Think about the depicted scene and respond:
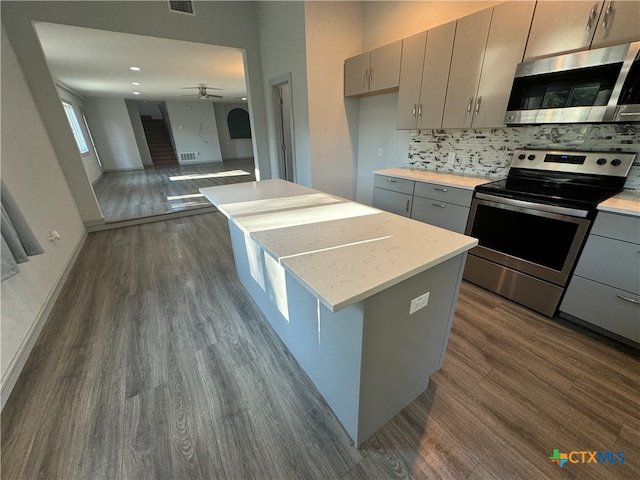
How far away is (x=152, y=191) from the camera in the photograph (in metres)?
5.94

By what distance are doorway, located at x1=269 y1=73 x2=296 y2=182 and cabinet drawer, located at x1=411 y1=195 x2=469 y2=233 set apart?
2075 mm

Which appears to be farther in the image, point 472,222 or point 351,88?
point 351,88

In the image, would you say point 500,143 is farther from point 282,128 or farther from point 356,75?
point 282,128

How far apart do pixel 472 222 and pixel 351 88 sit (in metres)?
2.32

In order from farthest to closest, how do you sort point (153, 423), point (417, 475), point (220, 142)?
1. point (220, 142)
2. point (153, 423)
3. point (417, 475)

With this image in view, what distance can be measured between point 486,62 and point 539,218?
1.34 m

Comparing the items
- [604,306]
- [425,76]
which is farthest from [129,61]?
[604,306]

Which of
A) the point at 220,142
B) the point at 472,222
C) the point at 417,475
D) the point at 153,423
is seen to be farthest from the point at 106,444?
the point at 220,142

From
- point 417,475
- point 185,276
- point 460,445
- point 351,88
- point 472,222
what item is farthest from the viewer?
point 351,88

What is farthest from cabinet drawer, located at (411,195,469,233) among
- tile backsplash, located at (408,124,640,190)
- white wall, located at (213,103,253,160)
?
white wall, located at (213,103,253,160)

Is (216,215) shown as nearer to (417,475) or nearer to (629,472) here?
(417,475)

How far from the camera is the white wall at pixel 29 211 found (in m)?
1.63

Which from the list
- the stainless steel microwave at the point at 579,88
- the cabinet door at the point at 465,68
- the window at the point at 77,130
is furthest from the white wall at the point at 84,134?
the stainless steel microwave at the point at 579,88

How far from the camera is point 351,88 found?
10.8 feet
